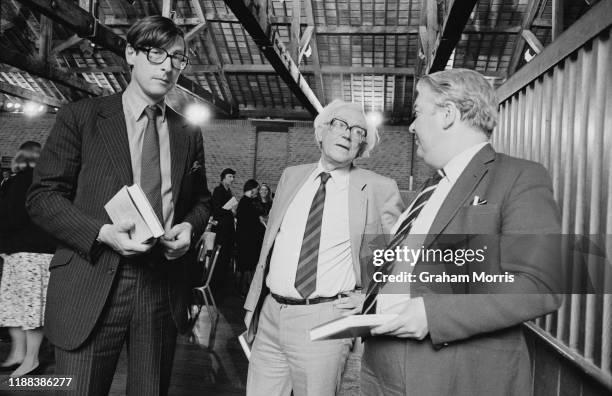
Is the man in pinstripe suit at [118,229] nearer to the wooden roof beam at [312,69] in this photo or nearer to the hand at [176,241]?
the hand at [176,241]

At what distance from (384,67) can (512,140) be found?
8567 millimetres

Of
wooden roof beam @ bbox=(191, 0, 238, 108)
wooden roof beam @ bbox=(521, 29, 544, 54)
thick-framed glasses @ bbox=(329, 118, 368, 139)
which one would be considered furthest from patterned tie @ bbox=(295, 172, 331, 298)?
wooden roof beam @ bbox=(191, 0, 238, 108)

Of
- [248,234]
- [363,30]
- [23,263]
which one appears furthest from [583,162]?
[363,30]

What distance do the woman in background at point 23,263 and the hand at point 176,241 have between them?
234 centimetres

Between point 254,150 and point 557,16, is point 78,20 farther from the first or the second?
point 254,150

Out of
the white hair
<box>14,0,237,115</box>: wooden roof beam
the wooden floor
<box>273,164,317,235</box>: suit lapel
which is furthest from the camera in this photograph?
<box>14,0,237,115</box>: wooden roof beam

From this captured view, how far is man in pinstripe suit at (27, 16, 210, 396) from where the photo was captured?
1.35 meters

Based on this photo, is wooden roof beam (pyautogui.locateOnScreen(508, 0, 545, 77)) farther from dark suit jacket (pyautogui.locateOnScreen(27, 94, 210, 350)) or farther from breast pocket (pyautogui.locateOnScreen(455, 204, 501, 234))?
dark suit jacket (pyautogui.locateOnScreen(27, 94, 210, 350))

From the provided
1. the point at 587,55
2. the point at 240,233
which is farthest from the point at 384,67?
the point at 587,55

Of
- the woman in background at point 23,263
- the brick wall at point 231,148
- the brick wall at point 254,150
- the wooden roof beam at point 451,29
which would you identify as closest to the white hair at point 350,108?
the woman in background at point 23,263

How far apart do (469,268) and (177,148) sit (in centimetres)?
105

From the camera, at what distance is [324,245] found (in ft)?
6.48

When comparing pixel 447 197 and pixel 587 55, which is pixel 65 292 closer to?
pixel 447 197

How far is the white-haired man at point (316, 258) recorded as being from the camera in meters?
1.88
